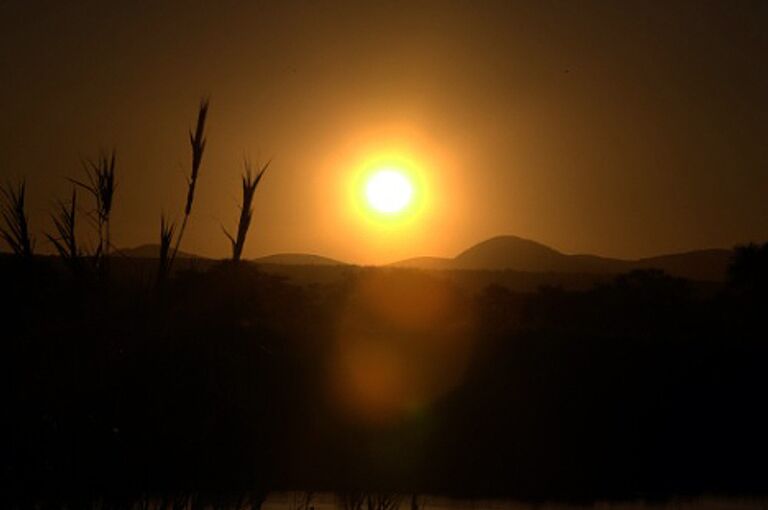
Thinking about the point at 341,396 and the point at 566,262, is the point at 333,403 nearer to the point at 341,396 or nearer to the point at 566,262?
the point at 341,396

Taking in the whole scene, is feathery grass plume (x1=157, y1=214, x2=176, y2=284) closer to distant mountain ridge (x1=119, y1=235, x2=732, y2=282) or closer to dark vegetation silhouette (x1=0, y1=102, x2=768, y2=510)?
dark vegetation silhouette (x1=0, y1=102, x2=768, y2=510)

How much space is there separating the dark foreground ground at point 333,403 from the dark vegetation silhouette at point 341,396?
0.05 ft

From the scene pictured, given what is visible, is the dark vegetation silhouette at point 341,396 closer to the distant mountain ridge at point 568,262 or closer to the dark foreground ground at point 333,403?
the dark foreground ground at point 333,403

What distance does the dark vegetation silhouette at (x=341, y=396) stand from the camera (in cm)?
527

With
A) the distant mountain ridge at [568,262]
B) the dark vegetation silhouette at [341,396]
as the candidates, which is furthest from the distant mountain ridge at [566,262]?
the dark vegetation silhouette at [341,396]

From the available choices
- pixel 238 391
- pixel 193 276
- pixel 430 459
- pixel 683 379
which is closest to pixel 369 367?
Answer: pixel 430 459

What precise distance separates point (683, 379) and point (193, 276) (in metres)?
19.9

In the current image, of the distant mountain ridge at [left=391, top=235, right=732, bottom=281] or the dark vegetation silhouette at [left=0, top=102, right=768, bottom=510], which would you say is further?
the distant mountain ridge at [left=391, top=235, right=732, bottom=281]

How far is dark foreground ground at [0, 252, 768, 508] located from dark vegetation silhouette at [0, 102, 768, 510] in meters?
0.02

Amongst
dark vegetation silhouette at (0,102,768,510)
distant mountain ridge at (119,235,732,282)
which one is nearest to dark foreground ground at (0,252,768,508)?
dark vegetation silhouette at (0,102,768,510)

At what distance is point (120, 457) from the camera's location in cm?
526

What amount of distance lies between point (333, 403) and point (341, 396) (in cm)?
36

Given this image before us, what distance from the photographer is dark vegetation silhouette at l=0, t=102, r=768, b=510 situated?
527cm

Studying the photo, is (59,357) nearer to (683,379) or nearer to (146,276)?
(146,276)
